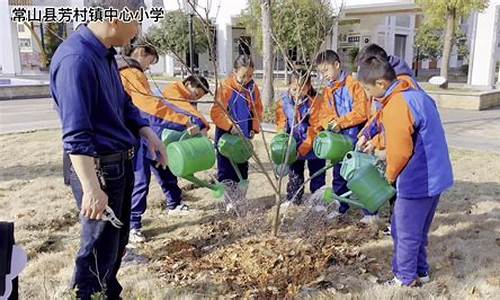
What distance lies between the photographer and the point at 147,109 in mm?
3490

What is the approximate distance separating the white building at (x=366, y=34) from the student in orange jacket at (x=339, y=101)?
131 centimetres

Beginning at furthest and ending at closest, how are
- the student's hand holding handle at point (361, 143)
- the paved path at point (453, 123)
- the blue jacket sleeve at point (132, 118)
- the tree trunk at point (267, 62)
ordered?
1. the tree trunk at point (267, 62)
2. the paved path at point (453, 123)
3. the student's hand holding handle at point (361, 143)
4. the blue jacket sleeve at point (132, 118)

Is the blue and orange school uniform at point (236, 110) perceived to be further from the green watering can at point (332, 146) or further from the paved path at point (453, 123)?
the paved path at point (453, 123)

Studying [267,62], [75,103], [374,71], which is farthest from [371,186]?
[267,62]

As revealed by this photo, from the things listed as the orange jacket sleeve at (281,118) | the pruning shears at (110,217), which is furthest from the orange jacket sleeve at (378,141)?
the pruning shears at (110,217)

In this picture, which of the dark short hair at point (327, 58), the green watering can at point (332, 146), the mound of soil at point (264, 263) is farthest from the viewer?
the dark short hair at point (327, 58)

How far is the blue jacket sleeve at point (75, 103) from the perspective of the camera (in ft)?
5.83

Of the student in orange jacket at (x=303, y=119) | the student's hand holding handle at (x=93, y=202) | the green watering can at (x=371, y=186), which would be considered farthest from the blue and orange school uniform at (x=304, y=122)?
the student's hand holding handle at (x=93, y=202)

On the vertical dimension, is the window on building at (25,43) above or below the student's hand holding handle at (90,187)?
above

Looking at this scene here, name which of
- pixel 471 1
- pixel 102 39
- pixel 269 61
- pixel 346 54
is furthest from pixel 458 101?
pixel 346 54

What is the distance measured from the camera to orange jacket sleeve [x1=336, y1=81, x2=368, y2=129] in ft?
11.7

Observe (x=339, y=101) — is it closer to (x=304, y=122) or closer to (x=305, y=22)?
(x=304, y=122)

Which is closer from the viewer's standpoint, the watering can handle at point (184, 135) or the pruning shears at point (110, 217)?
the pruning shears at point (110, 217)

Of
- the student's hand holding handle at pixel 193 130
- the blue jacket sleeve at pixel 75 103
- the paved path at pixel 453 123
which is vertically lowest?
the paved path at pixel 453 123
